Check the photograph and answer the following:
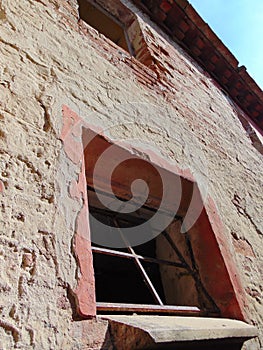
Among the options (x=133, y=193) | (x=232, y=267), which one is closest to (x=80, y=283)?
(x=133, y=193)

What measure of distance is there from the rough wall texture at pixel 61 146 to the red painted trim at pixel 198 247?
3 cm

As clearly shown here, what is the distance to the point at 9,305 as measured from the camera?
880mm

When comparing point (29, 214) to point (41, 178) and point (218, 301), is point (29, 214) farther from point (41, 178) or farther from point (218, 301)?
point (218, 301)

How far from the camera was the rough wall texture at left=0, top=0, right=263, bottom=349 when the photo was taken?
0.96 m

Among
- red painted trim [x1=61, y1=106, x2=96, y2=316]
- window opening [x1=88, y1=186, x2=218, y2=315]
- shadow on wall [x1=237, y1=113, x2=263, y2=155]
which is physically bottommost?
window opening [x1=88, y1=186, x2=218, y2=315]

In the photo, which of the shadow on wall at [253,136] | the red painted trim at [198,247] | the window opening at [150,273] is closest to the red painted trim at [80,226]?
the red painted trim at [198,247]

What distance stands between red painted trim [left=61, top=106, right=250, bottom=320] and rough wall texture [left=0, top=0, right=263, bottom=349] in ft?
0.11

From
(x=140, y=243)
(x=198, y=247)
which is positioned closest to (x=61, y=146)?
(x=140, y=243)

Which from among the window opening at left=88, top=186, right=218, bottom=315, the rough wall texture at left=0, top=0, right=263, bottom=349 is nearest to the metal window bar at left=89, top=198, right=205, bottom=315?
the window opening at left=88, top=186, right=218, bottom=315

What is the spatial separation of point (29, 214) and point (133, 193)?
3.08ft

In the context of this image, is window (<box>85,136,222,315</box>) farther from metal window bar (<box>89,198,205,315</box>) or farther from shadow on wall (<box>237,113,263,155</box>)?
shadow on wall (<box>237,113,263,155</box>)

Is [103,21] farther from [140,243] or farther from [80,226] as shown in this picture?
[80,226]

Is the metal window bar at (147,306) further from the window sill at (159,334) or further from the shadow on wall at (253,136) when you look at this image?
the shadow on wall at (253,136)

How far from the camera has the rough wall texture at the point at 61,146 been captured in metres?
0.96
